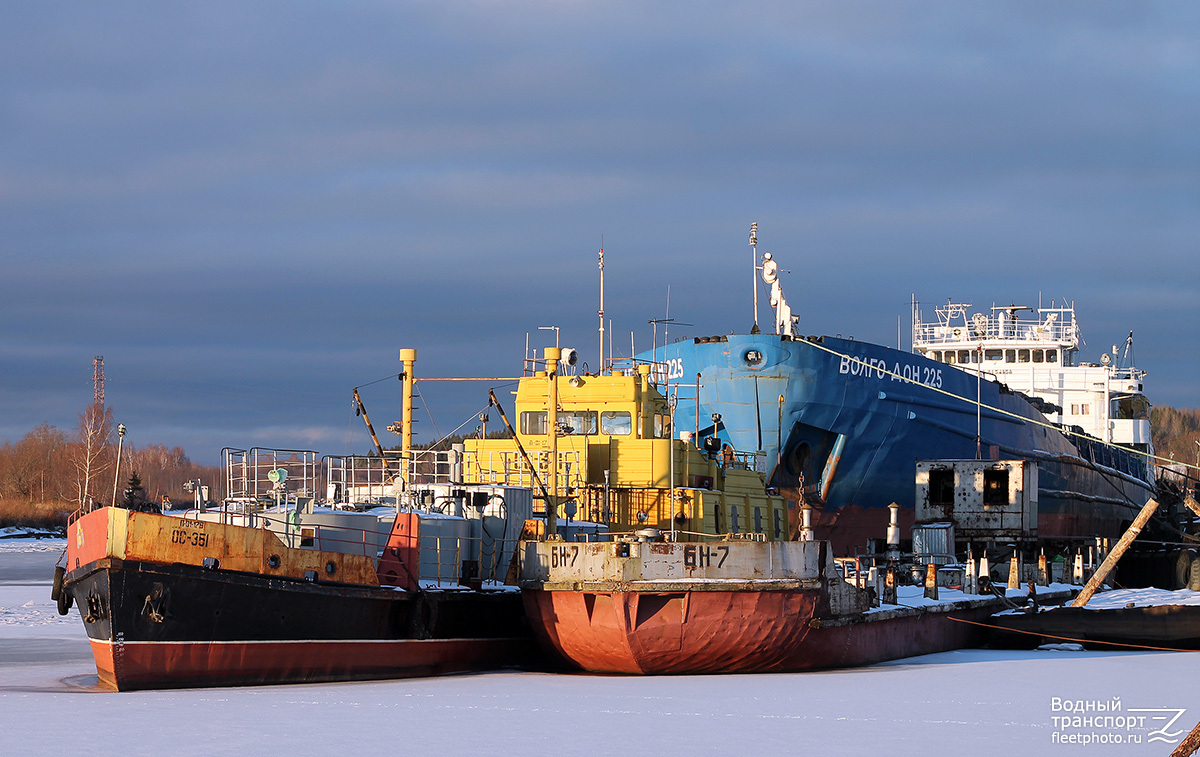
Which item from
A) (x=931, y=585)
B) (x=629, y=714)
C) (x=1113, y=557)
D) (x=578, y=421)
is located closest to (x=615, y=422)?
(x=578, y=421)

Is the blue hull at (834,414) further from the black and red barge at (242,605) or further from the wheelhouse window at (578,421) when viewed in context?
the black and red barge at (242,605)

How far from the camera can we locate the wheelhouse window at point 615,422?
24.5 meters

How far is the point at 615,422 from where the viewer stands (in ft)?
80.7

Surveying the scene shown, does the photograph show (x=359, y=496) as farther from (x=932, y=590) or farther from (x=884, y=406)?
(x=884, y=406)

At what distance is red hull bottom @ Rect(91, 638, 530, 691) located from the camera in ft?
53.5

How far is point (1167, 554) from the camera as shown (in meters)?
35.8

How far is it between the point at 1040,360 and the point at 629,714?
40402 millimetres

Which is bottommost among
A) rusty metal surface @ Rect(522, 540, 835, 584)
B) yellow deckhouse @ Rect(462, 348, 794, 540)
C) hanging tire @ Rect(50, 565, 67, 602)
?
hanging tire @ Rect(50, 565, 67, 602)

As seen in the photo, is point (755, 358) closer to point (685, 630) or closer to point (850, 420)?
point (850, 420)

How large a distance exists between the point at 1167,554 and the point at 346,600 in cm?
2556

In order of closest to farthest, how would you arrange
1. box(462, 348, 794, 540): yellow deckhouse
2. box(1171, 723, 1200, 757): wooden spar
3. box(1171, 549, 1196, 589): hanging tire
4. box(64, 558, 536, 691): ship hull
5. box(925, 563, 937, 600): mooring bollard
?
box(1171, 723, 1200, 757): wooden spar
box(64, 558, 536, 691): ship hull
box(462, 348, 794, 540): yellow deckhouse
box(925, 563, 937, 600): mooring bollard
box(1171, 549, 1196, 589): hanging tire

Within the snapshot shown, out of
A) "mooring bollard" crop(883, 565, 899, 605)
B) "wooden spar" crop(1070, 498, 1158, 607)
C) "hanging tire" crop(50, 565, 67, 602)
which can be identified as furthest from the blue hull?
"hanging tire" crop(50, 565, 67, 602)

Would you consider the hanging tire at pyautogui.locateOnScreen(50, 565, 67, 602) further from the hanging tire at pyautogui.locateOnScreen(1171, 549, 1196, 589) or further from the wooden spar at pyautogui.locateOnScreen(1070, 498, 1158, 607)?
the hanging tire at pyautogui.locateOnScreen(1171, 549, 1196, 589)

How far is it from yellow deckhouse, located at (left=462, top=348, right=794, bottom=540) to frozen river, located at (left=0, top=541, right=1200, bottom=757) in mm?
4675
